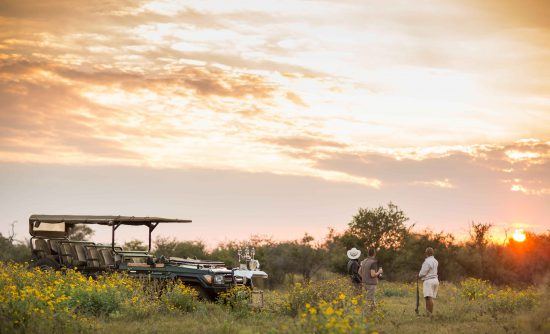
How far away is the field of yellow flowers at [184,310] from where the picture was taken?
1469cm

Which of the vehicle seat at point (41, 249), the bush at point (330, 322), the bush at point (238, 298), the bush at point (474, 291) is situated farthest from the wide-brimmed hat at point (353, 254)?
the vehicle seat at point (41, 249)

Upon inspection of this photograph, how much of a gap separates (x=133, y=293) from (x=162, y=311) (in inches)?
33.5

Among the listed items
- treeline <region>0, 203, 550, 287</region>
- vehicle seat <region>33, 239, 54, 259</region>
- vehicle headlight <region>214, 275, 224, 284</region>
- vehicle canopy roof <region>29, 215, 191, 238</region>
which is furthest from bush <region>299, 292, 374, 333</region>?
treeline <region>0, 203, 550, 287</region>

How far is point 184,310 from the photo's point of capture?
61.0ft

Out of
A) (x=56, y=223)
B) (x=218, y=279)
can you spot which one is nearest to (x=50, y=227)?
(x=56, y=223)

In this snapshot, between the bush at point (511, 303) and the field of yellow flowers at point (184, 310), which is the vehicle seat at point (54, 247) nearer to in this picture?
the field of yellow flowers at point (184, 310)

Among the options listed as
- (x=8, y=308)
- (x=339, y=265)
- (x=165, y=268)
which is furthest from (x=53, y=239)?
(x=339, y=265)

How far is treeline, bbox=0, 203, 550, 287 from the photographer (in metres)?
39.3

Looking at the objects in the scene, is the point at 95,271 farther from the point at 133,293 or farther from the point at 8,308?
the point at 8,308

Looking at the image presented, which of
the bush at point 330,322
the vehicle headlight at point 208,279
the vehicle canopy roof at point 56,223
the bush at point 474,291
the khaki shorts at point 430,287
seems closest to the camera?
the bush at point 330,322

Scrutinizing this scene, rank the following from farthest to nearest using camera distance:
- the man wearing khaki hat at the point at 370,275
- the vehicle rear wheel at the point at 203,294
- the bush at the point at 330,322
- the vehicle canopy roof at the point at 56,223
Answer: the vehicle canopy roof at the point at 56,223 < the man wearing khaki hat at the point at 370,275 < the vehicle rear wheel at the point at 203,294 < the bush at the point at 330,322

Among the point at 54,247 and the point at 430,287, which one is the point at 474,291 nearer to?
the point at 430,287

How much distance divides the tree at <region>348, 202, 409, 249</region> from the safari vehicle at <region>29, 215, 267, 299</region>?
22990mm

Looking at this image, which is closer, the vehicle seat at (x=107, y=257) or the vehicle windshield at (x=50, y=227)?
the vehicle seat at (x=107, y=257)
